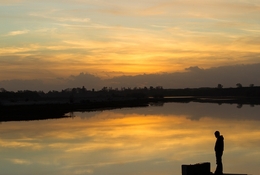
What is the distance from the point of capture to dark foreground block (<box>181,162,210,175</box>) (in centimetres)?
1449

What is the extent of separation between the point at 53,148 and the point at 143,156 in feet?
22.7

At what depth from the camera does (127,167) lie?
19.7 meters

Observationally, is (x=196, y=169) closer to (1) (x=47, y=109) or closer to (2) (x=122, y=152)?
(2) (x=122, y=152)

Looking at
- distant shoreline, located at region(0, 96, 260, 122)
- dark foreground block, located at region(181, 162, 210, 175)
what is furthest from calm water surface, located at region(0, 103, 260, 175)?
distant shoreline, located at region(0, 96, 260, 122)

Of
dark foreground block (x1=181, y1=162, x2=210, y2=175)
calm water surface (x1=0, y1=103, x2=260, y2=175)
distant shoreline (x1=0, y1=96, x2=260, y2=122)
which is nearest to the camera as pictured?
dark foreground block (x1=181, y1=162, x2=210, y2=175)

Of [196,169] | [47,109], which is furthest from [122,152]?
[47,109]

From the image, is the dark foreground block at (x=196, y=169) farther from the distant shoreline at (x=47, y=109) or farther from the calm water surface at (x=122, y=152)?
the distant shoreline at (x=47, y=109)

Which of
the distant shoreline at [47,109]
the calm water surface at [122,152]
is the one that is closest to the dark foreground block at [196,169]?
the calm water surface at [122,152]

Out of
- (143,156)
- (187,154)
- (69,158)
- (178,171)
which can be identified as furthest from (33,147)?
(178,171)

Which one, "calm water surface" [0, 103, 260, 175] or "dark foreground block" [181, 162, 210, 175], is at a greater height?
"dark foreground block" [181, 162, 210, 175]

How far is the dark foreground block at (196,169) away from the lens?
14492mm

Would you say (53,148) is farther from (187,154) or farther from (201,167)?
(201,167)

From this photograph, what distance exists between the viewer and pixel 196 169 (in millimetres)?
14703

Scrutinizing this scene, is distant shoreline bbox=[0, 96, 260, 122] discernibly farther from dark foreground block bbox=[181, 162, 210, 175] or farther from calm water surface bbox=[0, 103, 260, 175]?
dark foreground block bbox=[181, 162, 210, 175]
